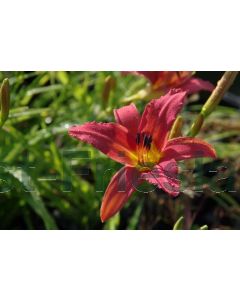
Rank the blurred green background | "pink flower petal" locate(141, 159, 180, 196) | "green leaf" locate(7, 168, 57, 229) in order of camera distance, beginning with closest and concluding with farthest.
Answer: "pink flower petal" locate(141, 159, 180, 196) < "green leaf" locate(7, 168, 57, 229) < the blurred green background

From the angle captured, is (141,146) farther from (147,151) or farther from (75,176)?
(75,176)

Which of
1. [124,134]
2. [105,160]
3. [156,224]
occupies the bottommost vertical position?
[156,224]

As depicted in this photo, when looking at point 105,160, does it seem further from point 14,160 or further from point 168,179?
point 168,179

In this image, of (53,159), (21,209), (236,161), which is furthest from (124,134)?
(236,161)

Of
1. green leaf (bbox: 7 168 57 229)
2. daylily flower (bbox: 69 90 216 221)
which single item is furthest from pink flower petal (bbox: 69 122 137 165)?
green leaf (bbox: 7 168 57 229)

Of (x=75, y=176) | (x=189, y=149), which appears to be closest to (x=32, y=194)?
(x=75, y=176)

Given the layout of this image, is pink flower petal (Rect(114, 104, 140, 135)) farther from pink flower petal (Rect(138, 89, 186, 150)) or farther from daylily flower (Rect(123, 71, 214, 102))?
daylily flower (Rect(123, 71, 214, 102))

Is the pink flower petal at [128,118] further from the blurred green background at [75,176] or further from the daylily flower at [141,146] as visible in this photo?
the blurred green background at [75,176]
